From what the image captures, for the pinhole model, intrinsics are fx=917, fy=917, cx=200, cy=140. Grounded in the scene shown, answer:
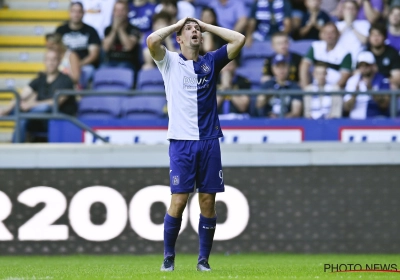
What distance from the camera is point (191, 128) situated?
7.93 m

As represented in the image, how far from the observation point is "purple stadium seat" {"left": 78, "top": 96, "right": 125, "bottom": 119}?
517 inches

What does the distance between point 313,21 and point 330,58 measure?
1.23 meters

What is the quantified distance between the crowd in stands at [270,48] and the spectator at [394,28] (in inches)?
0.6

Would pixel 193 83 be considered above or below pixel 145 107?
above

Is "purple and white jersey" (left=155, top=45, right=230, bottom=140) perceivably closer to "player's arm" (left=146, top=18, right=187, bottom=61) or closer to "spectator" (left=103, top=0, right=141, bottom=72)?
"player's arm" (left=146, top=18, right=187, bottom=61)

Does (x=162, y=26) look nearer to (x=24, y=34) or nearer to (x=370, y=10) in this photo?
(x=24, y=34)

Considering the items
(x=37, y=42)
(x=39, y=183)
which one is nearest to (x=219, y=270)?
(x=39, y=183)

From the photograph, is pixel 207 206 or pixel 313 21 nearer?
pixel 207 206

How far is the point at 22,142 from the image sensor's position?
474 inches

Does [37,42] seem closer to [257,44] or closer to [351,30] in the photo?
[257,44]

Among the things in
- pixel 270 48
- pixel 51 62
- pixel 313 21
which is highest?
pixel 313 21

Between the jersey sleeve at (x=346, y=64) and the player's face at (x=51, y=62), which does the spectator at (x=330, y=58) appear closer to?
the jersey sleeve at (x=346, y=64)

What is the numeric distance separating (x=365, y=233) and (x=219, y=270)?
340 centimetres

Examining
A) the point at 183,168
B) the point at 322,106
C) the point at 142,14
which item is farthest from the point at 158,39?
the point at 142,14
